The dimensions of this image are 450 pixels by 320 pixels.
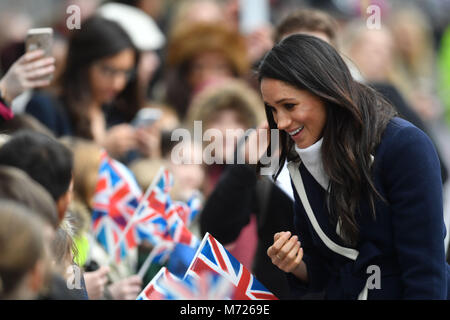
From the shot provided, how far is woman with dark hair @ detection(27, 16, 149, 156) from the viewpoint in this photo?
5.27 meters

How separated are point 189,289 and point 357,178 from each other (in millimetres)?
651

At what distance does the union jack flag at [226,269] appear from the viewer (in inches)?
122

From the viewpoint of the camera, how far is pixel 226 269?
3139 millimetres

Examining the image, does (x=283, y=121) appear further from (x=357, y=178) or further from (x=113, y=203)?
(x=113, y=203)

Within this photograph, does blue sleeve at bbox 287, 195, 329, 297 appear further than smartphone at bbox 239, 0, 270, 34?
No

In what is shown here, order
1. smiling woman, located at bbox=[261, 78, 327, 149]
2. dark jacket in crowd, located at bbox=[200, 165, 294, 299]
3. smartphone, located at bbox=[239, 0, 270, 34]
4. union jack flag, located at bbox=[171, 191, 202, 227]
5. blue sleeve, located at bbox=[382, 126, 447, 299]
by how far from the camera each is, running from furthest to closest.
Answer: smartphone, located at bbox=[239, 0, 270, 34], union jack flag, located at bbox=[171, 191, 202, 227], dark jacket in crowd, located at bbox=[200, 165, 294, 299], smiling woman, located at bbox=[261, 78, 327, 149], blue sleeve, located at bbox=[382, 126, 447, 299]

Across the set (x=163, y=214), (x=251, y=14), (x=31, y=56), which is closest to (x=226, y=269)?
(x=163, y=214)

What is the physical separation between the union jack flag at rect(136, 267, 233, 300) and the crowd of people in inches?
7.9

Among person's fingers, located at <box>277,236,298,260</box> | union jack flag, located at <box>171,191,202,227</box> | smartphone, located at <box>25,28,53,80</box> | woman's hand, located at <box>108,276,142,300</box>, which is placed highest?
smartphone, located at <box>25,28,53,80</box>

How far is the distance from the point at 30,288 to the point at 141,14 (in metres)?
5.14

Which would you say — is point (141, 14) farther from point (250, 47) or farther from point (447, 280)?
point (447, 280)

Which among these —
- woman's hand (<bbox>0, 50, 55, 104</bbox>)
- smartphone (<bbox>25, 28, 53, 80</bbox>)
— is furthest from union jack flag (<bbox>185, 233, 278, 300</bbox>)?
smartphone (<bbox>25, 28, 53, 80</bbox>)

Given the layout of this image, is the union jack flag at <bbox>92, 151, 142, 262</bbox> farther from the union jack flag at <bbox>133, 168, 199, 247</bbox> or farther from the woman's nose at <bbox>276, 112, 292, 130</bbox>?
the woman's nose at <bbox>276, 112, 292, 130</bbox>

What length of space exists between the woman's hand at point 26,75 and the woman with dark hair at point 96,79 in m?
1.21
